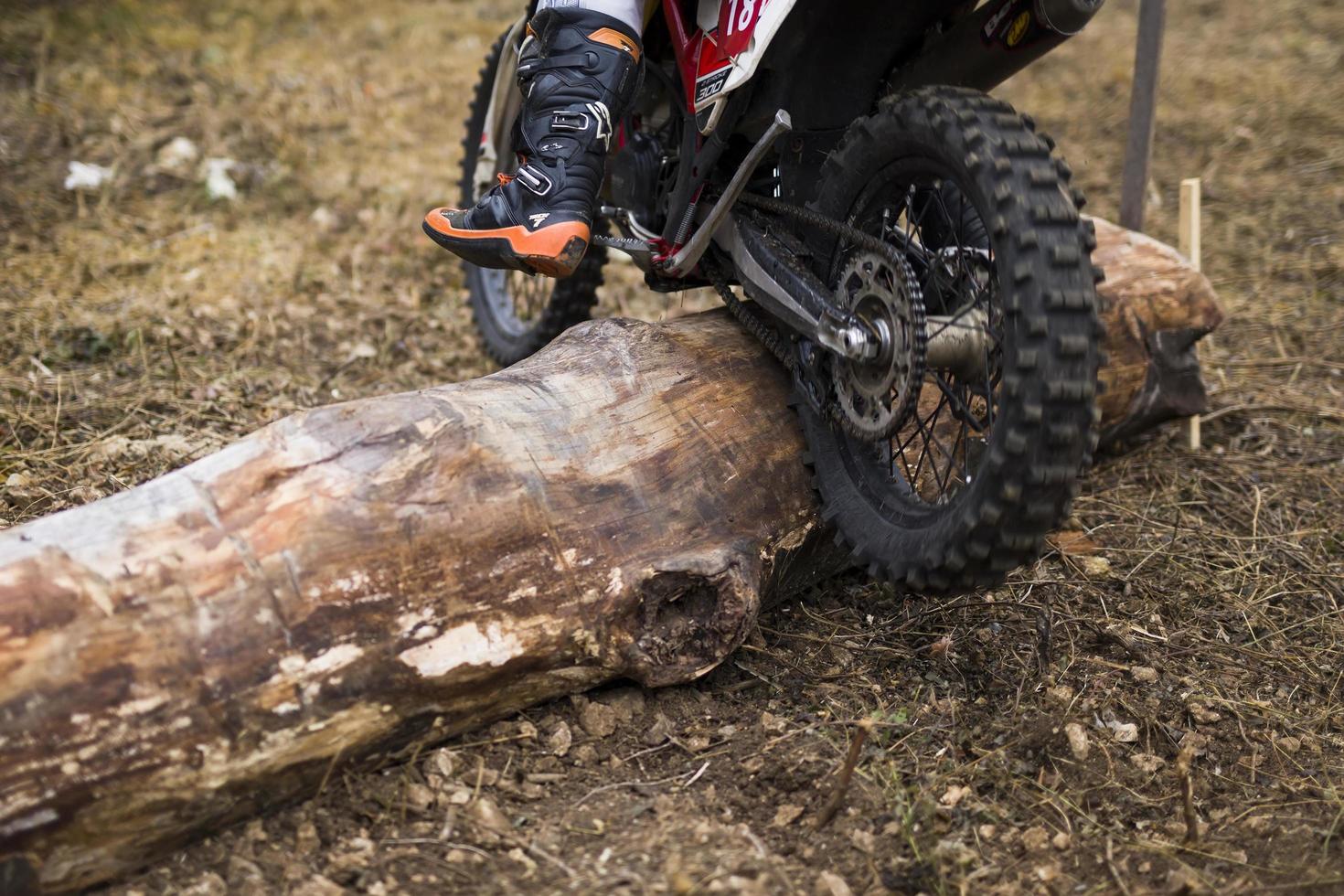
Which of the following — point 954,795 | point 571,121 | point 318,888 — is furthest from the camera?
point 571,121

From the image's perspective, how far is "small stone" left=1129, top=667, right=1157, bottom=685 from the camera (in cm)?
243

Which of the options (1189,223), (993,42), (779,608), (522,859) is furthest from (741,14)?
(1189,223)

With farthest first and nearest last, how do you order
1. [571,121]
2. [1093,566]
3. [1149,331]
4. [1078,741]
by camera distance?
[1149,331] → [1093,566] → [571,121] → [1078,741]

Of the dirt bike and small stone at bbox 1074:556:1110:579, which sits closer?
the dirt bike

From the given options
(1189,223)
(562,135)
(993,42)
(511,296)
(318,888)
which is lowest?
(318,888)

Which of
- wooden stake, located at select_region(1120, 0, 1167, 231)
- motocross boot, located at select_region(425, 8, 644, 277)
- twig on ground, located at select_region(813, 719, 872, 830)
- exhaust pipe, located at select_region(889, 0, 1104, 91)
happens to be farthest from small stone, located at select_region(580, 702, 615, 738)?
wooden stake, located at select_region(1120, 0, 1167, 231)

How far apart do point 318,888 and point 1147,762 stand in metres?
1.54

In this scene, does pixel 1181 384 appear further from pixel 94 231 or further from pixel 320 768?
pixel 94 231

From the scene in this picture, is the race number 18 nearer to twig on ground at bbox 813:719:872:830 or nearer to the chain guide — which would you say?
the chain guide

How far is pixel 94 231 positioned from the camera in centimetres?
459

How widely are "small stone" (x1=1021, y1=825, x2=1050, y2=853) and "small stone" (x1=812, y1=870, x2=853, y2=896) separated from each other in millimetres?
348

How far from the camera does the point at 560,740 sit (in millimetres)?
2219

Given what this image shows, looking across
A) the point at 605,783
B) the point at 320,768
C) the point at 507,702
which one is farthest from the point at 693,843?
the point at 320,768

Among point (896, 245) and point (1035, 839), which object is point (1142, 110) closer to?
point (896, 245)
